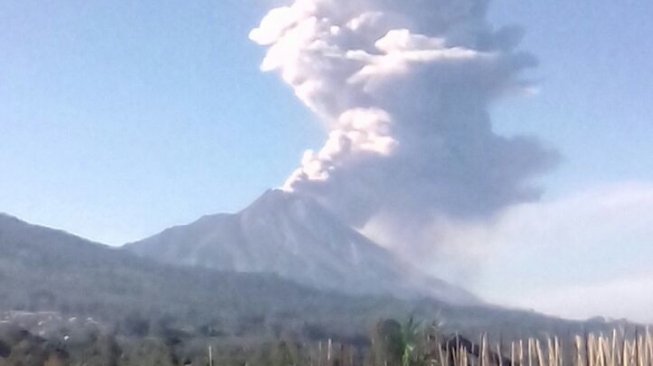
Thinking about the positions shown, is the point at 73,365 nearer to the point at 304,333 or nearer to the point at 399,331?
the point at 399,331

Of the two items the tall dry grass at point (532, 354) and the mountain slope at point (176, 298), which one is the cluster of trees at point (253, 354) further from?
the mountain slope at point (176, 298)

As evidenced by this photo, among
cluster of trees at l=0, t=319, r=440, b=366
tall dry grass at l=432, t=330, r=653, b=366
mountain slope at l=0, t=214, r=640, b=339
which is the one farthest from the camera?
mountain slope at l=0, t=214, r=640, b=339

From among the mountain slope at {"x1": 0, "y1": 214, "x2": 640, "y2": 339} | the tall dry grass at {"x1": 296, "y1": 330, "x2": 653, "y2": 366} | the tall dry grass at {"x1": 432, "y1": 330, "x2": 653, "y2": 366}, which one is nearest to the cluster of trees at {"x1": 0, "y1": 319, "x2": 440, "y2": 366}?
the tall dry grass at {"x1": 296, "y1": 330, "x2": 653, "y2": 366}

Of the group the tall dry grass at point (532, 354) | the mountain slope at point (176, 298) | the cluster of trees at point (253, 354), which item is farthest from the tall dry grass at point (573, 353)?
the mountain slope at point (176, 298)

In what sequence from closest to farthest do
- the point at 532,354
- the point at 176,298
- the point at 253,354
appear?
the point at 532,354 < the point at 253,354 < the point at 176,298

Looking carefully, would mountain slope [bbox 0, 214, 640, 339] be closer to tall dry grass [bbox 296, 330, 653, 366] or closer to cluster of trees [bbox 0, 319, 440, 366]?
cluster of trees [bbox 0, 319, 440, 366]

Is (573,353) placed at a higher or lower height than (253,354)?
lower

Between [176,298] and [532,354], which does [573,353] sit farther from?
[176,298]

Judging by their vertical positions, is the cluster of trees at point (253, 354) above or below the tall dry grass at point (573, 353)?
above

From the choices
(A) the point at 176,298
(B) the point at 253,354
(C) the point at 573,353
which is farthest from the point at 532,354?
(A) the point at 176,298

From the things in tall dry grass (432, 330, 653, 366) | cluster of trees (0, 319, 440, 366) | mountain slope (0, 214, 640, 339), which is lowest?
tall dry grass (432, 330, 653, 366)

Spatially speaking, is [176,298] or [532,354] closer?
[532,354]

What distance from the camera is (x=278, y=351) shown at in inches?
778

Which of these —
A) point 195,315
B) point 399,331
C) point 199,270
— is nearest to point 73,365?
point 399,331
